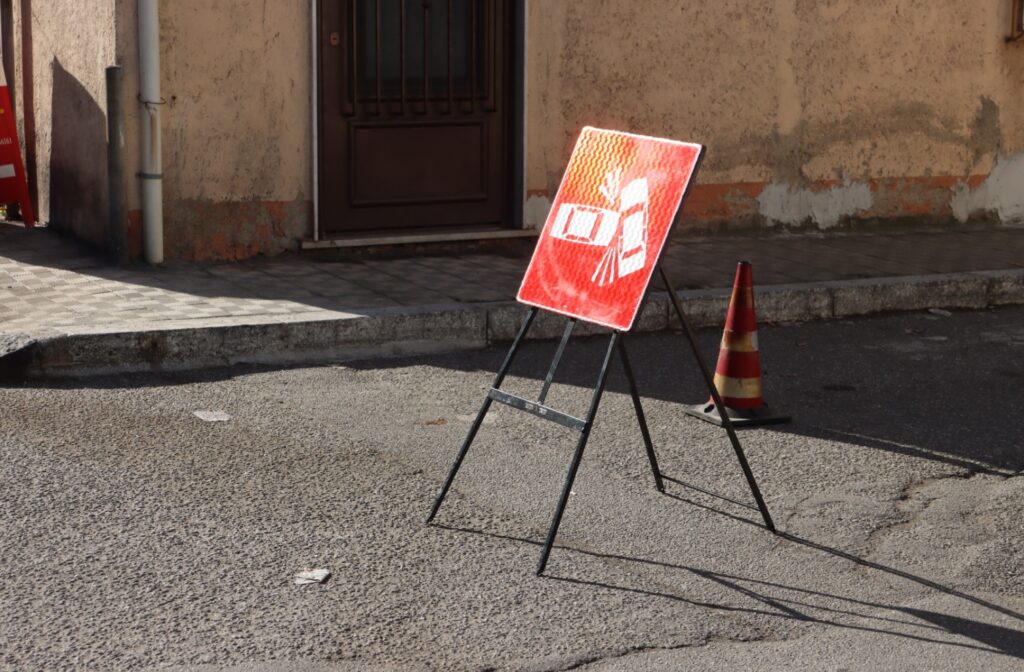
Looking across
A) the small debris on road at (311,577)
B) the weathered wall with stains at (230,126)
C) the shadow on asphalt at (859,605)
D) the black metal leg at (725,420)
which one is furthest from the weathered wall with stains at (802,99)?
the small debris on road at (311,577)

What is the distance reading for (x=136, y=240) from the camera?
9.12 m

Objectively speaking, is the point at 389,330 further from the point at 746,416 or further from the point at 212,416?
the point at 746,416

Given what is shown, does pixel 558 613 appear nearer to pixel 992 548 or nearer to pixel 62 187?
pixel 992 548

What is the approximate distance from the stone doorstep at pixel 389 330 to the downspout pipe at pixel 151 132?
1884 millimetres

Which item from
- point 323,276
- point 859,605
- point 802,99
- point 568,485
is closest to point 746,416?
point 568,485

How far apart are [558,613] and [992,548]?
5.32 feet

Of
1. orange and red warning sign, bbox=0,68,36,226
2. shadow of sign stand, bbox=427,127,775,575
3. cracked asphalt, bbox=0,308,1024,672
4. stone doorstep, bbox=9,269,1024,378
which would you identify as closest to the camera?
cracked asphalt, bbox=0,308,1024,672

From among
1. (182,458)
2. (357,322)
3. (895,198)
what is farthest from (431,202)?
(182,458)

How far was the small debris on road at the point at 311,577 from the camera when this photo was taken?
446 cm

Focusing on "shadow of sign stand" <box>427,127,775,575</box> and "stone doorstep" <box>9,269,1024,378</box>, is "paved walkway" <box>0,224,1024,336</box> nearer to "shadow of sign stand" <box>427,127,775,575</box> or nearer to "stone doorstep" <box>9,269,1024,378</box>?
"stone doorstep" <box>9,269,1024,378</box>

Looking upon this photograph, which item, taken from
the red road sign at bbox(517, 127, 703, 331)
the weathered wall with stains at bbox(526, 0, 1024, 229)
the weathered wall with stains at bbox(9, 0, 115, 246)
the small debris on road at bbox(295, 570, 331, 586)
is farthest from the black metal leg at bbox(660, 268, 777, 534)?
the weathered wall with stains at bbox(526, 0, 1024, 229)

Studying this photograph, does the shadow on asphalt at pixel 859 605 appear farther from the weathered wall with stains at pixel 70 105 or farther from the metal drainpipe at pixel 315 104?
the weathered wall with stains at pixel 70 105

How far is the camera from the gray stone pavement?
7238 millimetres

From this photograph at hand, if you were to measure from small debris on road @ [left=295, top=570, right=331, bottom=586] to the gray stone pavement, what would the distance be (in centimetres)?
285
